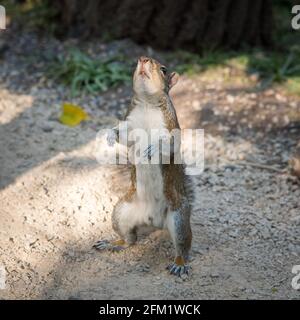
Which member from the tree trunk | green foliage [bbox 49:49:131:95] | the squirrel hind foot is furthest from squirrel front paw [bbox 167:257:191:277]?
the tree trunk

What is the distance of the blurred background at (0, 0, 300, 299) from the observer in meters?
4.53

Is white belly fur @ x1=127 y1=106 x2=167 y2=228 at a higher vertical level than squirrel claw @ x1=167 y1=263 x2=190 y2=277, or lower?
higher

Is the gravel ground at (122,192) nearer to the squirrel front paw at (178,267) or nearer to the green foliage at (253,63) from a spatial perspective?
the squirrel front paw at (178,267)

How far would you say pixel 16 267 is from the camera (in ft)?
14.8

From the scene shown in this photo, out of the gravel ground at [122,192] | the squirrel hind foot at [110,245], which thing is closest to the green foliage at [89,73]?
the gravel ground at [122,192]

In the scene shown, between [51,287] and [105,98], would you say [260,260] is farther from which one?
[105,98]

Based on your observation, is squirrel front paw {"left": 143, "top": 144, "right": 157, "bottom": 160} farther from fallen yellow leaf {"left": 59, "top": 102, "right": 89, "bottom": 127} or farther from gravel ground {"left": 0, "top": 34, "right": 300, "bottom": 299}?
fallen yellow leaf {"left": 59, "top": 102, "right": 89, "bottom": 127}

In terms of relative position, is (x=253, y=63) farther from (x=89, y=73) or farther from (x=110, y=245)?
(x=110, y=245)

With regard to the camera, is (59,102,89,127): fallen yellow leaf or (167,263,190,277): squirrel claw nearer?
(167,263,190,277): squirrel claw

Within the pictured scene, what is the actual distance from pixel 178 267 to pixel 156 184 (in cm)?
60

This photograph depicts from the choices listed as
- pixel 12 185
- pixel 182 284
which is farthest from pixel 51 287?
pixel 12 185

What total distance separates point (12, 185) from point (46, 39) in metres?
3.25

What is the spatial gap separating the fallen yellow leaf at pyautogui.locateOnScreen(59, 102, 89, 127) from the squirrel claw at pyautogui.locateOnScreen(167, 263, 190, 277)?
8.61 feet

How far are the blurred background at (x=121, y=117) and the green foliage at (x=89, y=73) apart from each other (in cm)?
2
